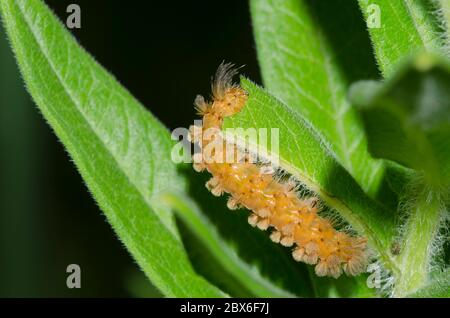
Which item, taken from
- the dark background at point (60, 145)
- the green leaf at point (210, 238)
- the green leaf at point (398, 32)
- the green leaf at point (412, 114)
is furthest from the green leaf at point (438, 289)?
the dark background at point (60, 145)

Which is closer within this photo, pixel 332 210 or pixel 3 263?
pixel 332 210

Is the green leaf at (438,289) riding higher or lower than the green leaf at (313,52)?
lower

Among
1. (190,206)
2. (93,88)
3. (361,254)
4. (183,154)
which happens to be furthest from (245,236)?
(190,206)

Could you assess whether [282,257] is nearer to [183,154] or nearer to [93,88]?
[183,154]

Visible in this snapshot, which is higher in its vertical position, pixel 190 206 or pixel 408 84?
pixel 408 84

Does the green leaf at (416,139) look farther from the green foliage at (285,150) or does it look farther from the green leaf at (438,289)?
the green leaf at (438,289)
